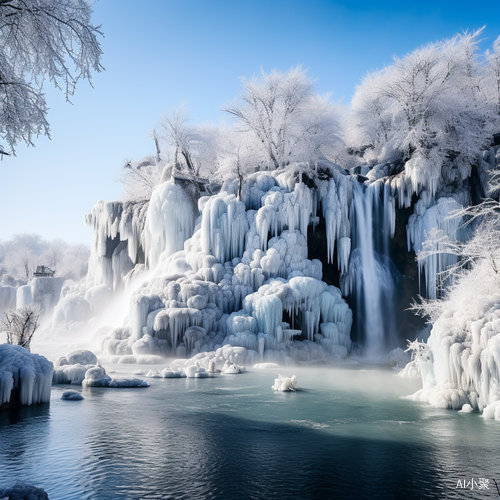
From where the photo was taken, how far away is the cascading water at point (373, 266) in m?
24.6

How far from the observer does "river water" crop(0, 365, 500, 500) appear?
6.21 metres

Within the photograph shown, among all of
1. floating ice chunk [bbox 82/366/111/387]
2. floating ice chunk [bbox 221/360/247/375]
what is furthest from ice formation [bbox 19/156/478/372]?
floating ice chunk [bbox 82/366/111/387]

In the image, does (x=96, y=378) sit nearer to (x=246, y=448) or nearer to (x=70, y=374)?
(x=70, y=374)

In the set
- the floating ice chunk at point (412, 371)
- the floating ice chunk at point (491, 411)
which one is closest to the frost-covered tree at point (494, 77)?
the floating ice chunk at point (412, 371)

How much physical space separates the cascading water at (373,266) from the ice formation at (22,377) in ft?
55.2

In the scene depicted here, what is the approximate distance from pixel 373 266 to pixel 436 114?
958cm

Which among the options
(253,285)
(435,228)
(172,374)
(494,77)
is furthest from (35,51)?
(494,77)

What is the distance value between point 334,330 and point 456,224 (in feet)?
27.5

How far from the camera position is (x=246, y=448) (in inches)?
315

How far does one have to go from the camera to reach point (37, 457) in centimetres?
729

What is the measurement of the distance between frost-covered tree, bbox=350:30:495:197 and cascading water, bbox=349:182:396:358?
2.16 m

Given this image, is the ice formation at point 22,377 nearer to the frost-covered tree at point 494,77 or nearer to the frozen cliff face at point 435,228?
the frozen cliff face at point 435,228

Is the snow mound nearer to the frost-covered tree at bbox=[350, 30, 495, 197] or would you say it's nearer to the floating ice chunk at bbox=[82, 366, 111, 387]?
the floating ice chunk at bbox=[82, 366, 111, 387]

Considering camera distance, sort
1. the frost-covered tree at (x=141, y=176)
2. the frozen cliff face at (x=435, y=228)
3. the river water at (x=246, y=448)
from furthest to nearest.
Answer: the frost-covered tree at (x=141, y=176) → the frozen cliff face at (x=435, y=228) → the river water at (x=246, y=448)
